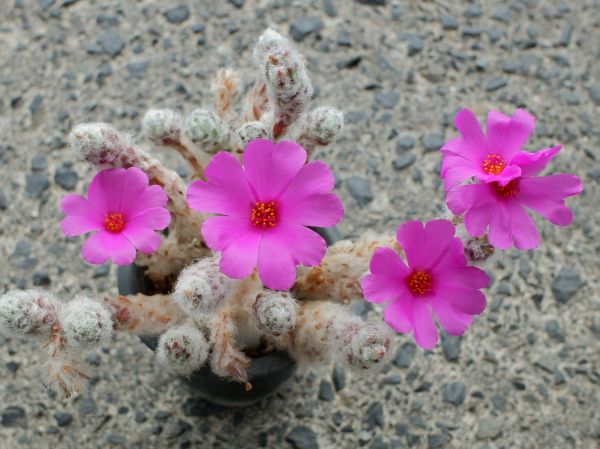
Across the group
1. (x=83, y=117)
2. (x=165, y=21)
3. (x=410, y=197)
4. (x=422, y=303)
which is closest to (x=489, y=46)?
(x=410, y=197)

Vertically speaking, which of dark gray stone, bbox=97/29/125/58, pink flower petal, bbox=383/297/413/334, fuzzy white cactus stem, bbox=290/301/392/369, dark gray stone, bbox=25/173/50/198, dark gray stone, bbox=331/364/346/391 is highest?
pink flower petal, bbox=383/297/413/334

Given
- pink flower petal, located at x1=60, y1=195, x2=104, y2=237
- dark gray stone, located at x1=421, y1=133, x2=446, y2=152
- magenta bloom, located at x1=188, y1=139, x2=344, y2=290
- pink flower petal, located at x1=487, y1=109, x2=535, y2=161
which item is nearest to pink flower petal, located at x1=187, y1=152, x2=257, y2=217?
magenta bloom, located at x1=188, y1=139, x2=344, y2=290

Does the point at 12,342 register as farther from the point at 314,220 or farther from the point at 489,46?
the point at 489,46

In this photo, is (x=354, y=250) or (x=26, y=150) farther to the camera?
(x=26, y=150)

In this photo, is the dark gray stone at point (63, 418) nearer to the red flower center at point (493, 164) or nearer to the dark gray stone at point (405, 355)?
the dark gray stone at point (405, 355)

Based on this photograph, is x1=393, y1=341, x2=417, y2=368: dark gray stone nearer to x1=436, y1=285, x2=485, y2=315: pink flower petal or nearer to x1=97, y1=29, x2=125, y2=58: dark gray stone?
x1=436, y1=285, x2=485, y2=315: pink flower petal

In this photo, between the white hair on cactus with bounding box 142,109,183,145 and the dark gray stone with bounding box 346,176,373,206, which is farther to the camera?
the dark gray stone with bounding box 346,176,373,206
